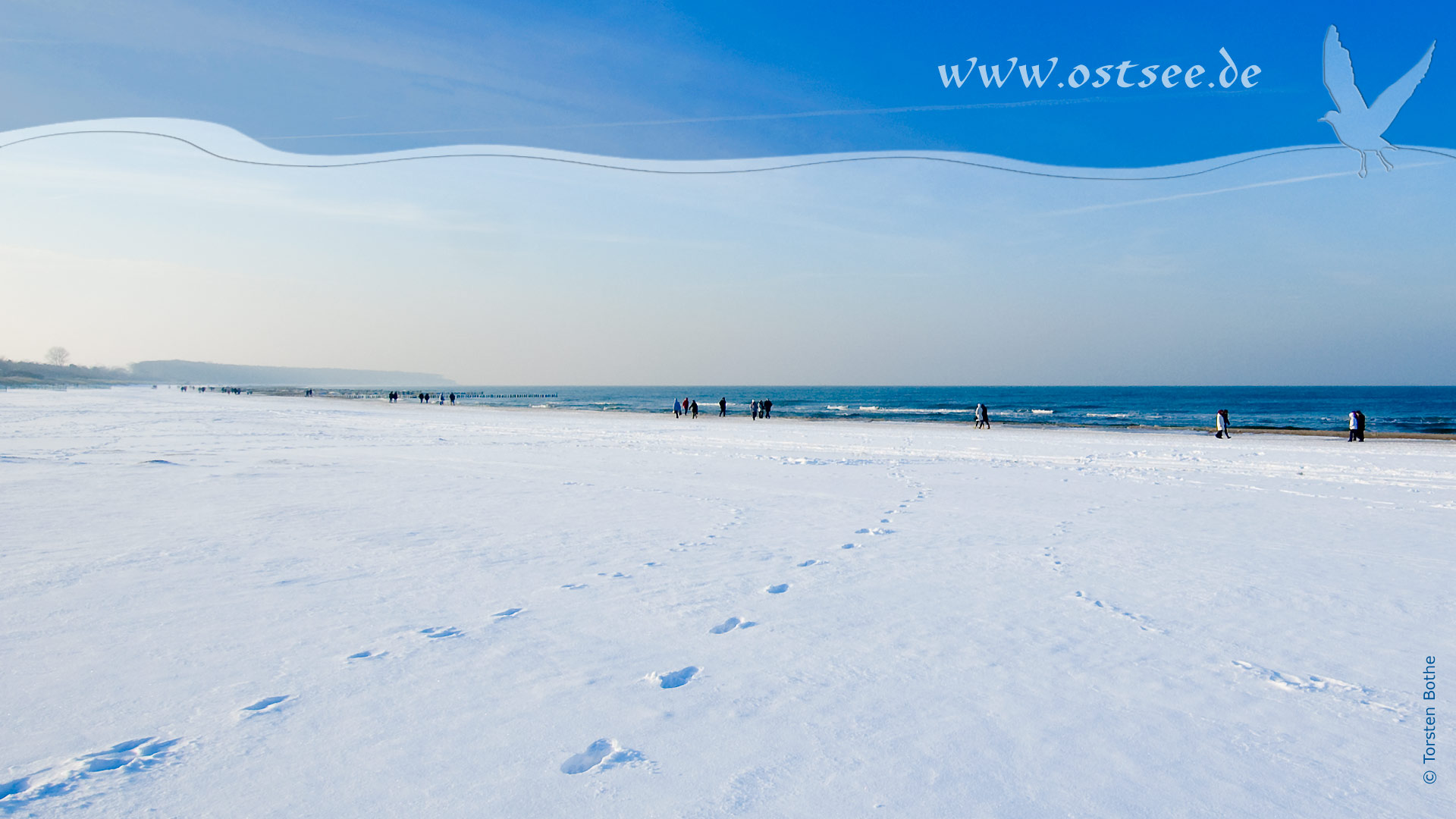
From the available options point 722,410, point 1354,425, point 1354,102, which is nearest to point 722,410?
point 722,410

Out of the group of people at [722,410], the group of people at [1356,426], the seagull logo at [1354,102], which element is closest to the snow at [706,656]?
the seagull logo at [1354,102]

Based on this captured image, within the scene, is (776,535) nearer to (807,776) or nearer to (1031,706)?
(1031,706)

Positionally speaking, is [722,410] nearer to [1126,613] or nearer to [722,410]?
[722,410]

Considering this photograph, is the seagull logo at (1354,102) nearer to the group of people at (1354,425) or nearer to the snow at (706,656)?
the snow at (706,656)

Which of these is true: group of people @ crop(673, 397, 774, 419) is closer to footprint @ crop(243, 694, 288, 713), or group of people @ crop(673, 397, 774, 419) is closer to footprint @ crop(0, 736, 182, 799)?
footprint @ crop(243, 694, 288, 713)

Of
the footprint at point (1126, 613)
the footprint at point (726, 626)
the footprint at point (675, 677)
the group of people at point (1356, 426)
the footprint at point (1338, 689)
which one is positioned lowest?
the footprint at point (1126, 613)

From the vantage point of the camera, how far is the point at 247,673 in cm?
361

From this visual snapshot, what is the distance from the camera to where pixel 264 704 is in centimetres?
326

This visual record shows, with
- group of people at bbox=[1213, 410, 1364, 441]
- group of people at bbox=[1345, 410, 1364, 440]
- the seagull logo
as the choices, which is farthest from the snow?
group of people at bbox=[1345, 410, 1364, 440]

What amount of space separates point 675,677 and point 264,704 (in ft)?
6.13

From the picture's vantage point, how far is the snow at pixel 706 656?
2.67 m

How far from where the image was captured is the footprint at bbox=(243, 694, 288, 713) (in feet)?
10.5

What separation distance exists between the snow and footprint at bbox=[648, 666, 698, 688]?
0.09 ft

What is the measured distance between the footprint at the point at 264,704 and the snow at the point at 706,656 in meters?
0.02
